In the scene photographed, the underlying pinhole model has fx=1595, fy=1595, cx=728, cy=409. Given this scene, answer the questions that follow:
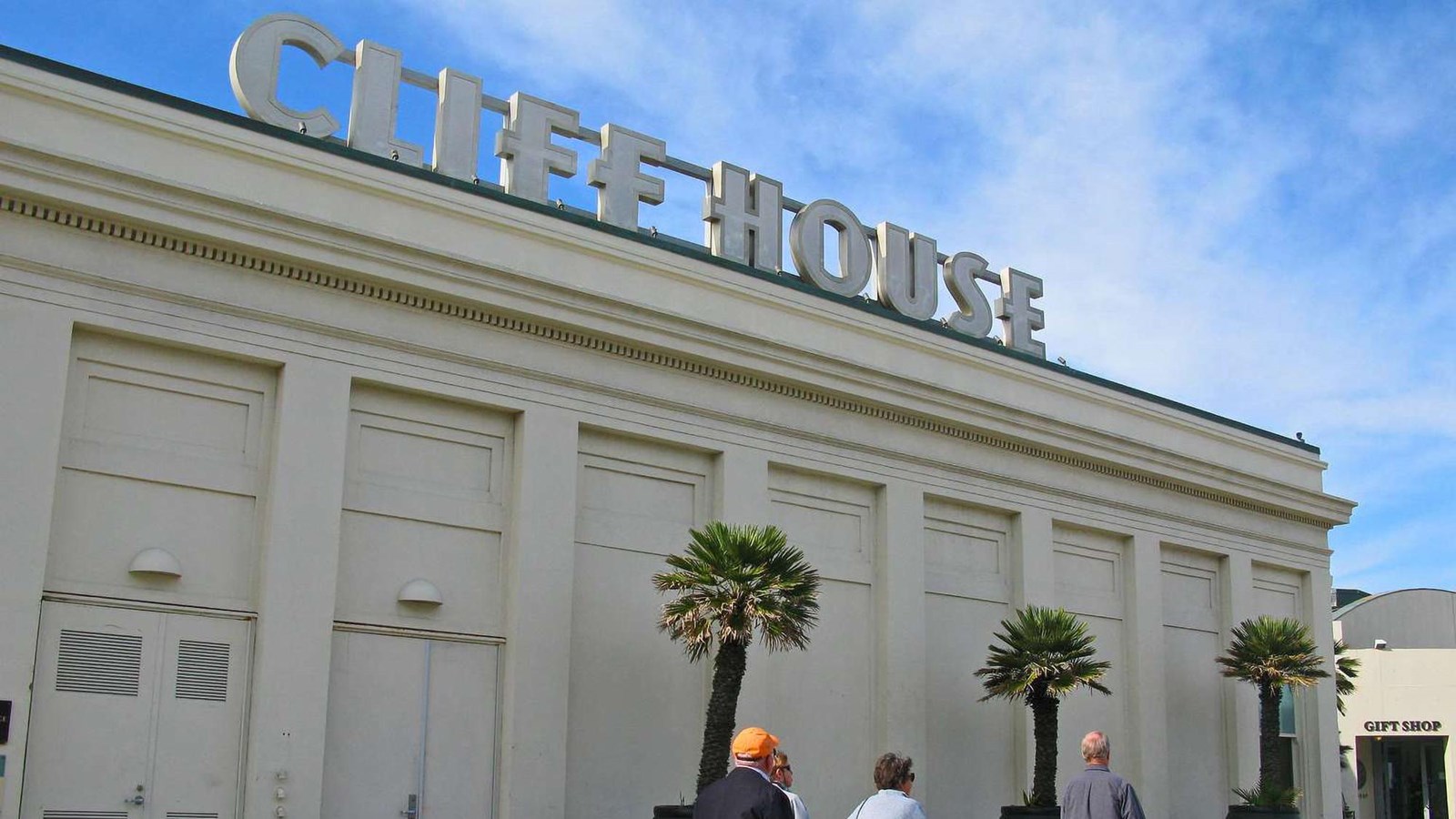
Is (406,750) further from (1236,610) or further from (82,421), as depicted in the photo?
(1236,610)

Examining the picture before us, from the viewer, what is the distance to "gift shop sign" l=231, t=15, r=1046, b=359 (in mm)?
20172

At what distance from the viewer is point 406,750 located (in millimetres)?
18531

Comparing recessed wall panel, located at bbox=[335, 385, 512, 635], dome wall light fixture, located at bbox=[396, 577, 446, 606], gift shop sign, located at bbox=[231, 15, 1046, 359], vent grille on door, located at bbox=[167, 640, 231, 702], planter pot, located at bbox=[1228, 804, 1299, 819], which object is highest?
gift shop sign, located at bbox=[231, 15, 1046, 359]

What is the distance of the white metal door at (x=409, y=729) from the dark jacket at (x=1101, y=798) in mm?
9042

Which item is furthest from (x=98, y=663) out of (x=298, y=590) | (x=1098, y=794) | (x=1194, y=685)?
(x=1194, y=685)

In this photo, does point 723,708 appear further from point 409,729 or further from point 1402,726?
point 1402,726

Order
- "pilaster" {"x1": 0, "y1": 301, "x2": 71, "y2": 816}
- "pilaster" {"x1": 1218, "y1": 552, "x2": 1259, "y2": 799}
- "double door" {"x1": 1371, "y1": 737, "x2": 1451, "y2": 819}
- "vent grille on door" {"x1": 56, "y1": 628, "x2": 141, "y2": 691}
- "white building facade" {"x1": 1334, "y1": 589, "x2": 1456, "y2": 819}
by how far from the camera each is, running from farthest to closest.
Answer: "double door" {"x1": 1371, "y1": 737, "x2": 1451, "y2": 819}, "white building facade" {"x1": 1334, "y1": 589, "x2": 1456, "y2": 819}, "pilaster" {"x1": 1218, "y1": 552, "x2": 1259, "y2": 799}, "vent grille on door" {"x1": 56, "y1": 628, "x2": 141, "y2": 691}, "pilaster" {"x1": 0, "y1": 301, "x2": 71, "y2": 816}

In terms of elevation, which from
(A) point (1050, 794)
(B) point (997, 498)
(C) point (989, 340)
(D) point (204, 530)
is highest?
(C) point (989, 340)

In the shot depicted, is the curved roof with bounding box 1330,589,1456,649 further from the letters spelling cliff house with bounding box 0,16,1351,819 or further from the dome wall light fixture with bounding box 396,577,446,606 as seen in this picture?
the dome wall light fixture with bounding box 396,577,446,606

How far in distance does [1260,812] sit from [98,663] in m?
18.3

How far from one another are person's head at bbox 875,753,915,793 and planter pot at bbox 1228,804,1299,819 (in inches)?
701

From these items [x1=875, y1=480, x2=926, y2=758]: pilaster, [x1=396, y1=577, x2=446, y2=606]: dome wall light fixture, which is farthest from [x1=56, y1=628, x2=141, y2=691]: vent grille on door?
[x1=875, y1=480, x2=926, y2=758]: pilaster

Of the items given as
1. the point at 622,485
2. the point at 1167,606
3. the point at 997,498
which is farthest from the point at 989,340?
the point at 622,485

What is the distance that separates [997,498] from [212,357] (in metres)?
13.0
